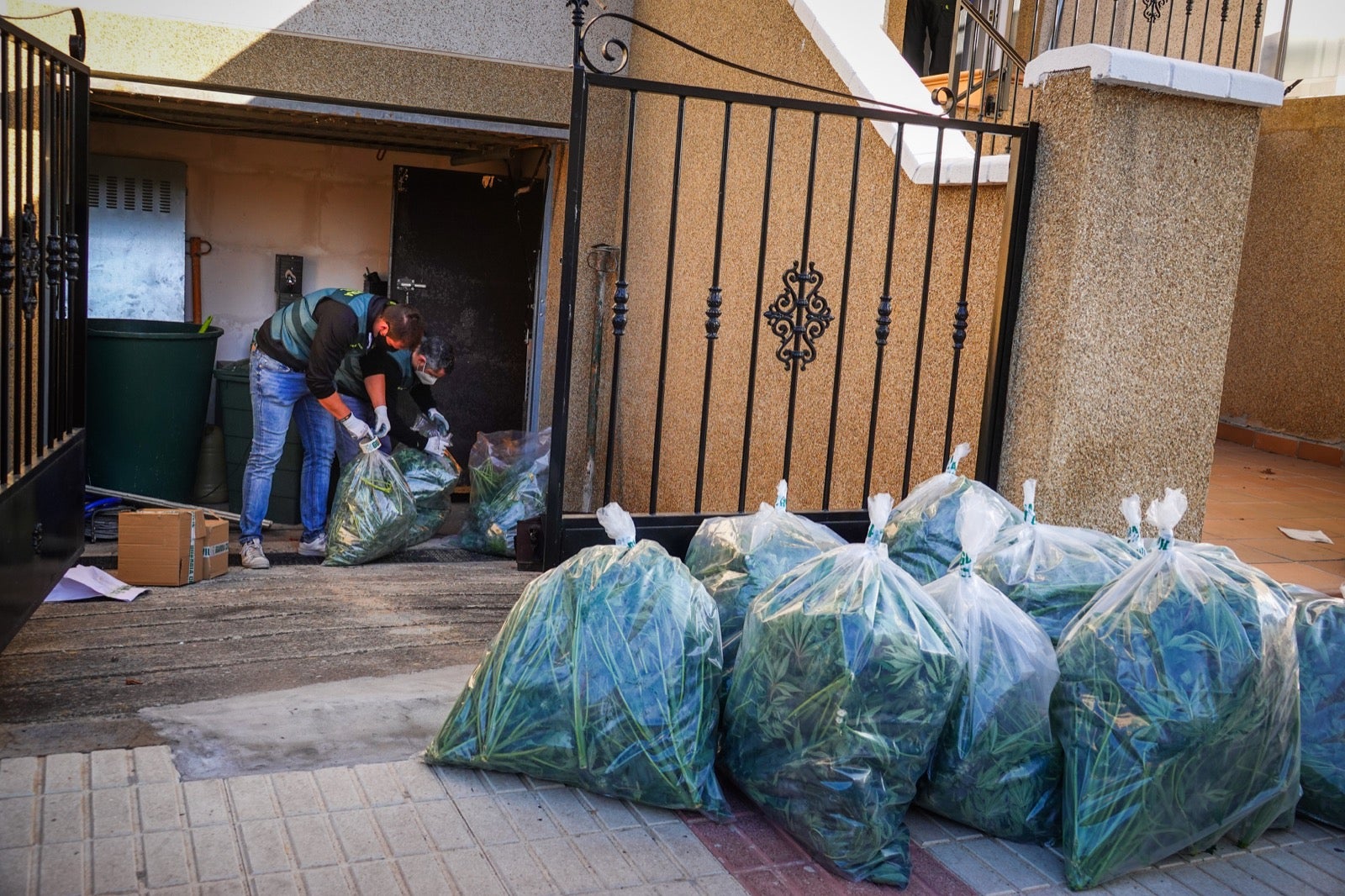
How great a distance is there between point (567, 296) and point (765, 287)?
217 cm

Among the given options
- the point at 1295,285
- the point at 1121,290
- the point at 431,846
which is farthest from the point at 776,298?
the point at 1295,285

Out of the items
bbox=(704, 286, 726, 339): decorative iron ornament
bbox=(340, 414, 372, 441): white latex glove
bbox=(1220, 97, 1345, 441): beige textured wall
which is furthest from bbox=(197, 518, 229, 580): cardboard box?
bbox=(1220, 97, 1345, 441): beige textured wall

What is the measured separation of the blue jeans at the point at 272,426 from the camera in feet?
19.3

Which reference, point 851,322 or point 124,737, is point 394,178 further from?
point 124,737

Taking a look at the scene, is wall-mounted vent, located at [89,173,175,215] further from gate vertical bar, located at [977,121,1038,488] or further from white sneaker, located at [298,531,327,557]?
gate vertical bar, located at [977,121,1038,488]

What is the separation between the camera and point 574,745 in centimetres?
242

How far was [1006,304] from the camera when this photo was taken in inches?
136

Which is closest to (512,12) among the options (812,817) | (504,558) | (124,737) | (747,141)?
(747,141)

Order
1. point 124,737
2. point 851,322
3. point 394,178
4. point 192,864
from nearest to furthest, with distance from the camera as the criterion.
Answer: point 192,864
point 124,737
point 851,322
point 394,178

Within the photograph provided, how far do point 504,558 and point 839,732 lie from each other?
4.33m

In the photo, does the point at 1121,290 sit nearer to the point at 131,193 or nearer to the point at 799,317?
the point at 799,317

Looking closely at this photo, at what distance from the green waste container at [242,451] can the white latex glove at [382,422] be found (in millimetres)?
1300

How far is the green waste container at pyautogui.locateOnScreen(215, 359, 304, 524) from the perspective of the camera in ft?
23.8

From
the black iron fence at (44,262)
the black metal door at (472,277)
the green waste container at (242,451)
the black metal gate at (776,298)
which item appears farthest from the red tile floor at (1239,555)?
the green waste container at (242,451)
